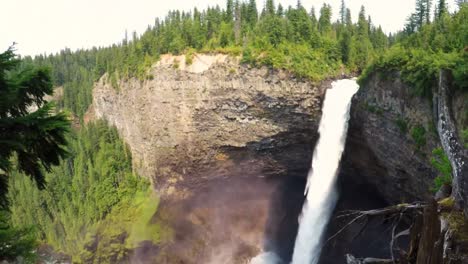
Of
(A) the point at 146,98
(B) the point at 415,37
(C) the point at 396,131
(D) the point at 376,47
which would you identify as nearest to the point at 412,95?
(C) the point at 396,131

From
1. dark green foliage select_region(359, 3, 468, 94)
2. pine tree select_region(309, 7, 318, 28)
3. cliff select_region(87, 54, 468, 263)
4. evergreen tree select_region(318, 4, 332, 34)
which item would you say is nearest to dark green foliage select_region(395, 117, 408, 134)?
dark green foliage select_region(359, 3, 468, 94)

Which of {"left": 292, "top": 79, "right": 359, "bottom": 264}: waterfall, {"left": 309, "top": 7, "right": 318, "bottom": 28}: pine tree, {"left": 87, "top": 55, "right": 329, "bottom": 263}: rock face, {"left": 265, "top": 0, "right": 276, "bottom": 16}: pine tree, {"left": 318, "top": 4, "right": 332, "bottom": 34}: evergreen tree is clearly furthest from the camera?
{"left": 265, "top": 0, "right": 276, "bottom": 16}: pine tree

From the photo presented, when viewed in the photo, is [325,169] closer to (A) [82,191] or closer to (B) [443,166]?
(B) [443,166]

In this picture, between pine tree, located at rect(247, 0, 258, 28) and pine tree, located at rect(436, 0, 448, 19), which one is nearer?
pine tree, located at rect(436, 0, 448, 19)

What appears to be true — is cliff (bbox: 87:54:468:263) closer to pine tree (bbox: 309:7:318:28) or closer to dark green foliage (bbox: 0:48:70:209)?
pine tree (bbox: 309:7:318:28)

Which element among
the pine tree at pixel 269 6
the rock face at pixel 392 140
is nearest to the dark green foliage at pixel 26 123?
the rock face at pixel 392 140

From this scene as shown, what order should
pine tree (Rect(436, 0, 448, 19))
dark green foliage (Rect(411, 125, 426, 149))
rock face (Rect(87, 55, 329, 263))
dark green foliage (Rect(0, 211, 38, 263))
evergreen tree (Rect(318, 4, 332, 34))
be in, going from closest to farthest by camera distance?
dark green foliage (Rect(0, 211, 38, 263))
dark green foliage (Rect(411, 125, 426, 149))
rock face (Rect(87, 55, 329, 263))
pine tree (Rect(436, 0, 448, 19))
evergreen tree (Rect(318, 4, 332, 34))

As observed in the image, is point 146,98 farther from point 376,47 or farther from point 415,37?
point 376,47

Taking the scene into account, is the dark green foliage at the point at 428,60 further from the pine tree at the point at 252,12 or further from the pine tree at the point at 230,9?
the pine tree at the point at 230,9
